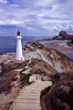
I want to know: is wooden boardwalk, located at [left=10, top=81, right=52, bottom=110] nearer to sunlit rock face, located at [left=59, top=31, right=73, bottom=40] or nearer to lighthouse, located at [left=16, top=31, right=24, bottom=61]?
lighthouse, located at [left=16, top=31, right=24, bottom=61]

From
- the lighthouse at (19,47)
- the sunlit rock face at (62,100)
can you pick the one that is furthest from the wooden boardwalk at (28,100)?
the lighthouse at (19,47)

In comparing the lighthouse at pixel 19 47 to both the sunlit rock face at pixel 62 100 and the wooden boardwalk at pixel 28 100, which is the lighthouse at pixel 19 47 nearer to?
the wooden boardwalk at pixel 28 100

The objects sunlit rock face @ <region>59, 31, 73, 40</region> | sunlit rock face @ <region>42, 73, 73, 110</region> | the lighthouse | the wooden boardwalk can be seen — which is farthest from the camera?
sunlit rock face @ <region>59, 31, 73, 40</region>


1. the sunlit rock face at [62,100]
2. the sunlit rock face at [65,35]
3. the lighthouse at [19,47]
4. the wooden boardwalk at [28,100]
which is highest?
the sunlit rock face at [65,35]

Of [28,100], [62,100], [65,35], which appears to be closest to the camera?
[62,100]

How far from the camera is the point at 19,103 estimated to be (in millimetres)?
7336

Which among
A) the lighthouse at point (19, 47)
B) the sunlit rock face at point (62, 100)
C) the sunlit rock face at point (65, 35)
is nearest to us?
the sunlit rock face at point (62, 100)

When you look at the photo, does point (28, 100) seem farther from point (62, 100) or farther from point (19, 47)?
point (19, 47)

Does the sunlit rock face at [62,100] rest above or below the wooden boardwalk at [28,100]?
above

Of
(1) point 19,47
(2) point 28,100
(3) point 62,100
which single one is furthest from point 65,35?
(3) point 62,100

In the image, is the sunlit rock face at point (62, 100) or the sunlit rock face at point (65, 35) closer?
the sunlit rock face at point (62, 100)

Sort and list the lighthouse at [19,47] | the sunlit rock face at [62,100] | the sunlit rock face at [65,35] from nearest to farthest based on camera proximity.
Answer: the sunlit rock face at [62,100]
the lighthouse at [19,47]
the sunlit rock face at [65,35]

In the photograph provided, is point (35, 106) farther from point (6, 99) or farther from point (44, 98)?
point (6, 99)

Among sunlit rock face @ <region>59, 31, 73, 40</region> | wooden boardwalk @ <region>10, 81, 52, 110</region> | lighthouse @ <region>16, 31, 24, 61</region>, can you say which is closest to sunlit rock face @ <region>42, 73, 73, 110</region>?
wooden boardwalk @ <region>10, 81, 52, 110</region>
